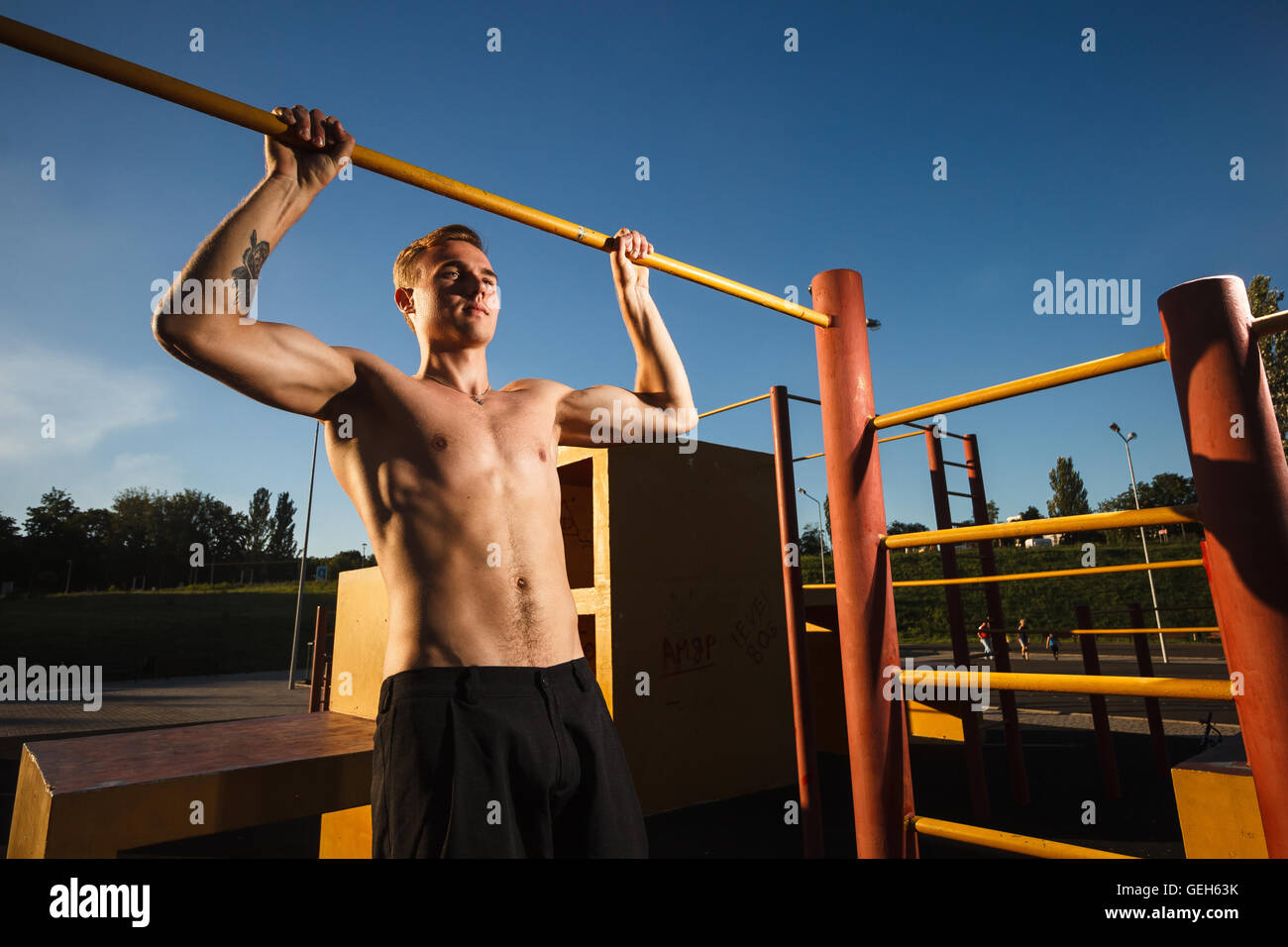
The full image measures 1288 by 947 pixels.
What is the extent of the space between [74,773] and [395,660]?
1893 millimetres

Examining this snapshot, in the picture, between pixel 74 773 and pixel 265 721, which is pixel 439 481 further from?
pixel 265 721

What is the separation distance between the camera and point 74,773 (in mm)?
2459

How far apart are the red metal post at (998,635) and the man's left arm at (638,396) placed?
4703 mm

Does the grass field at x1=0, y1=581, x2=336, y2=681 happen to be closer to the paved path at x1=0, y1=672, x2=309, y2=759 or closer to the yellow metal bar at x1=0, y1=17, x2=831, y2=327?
the paved path at x1=0, y1=672, x2=309, y2=759

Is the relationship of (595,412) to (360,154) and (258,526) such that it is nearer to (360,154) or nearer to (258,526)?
(360,154)

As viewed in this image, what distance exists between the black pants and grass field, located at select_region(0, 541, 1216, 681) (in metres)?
27.4

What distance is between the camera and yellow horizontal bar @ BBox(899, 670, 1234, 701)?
137 centimetres

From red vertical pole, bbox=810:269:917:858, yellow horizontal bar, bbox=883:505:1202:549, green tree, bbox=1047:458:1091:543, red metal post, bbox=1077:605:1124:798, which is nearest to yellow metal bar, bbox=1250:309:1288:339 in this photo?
yellow horizontal bar, bbox=883:505:1202:549

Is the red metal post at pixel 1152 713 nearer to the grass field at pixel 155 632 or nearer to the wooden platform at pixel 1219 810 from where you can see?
the wooden platform at pixel 1219 810

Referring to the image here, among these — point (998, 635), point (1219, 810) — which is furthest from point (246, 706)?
point (1219, 810)

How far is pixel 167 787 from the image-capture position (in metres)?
2.34

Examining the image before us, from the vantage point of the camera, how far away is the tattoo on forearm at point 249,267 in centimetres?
138

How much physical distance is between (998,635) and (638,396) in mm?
5397
